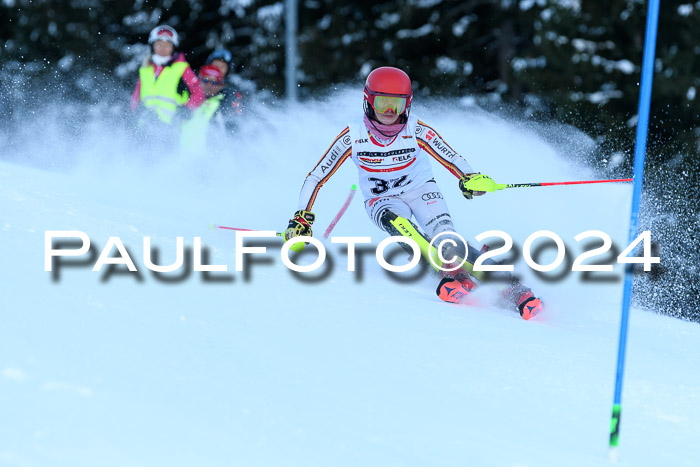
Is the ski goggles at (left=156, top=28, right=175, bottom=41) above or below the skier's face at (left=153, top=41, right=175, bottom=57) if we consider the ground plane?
above

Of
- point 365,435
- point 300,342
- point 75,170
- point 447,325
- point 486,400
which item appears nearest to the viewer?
point 365,435

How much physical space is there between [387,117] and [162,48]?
4.61 metres

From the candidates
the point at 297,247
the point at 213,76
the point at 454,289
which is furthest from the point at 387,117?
the point at 213,76

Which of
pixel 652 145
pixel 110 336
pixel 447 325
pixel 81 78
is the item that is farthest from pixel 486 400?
pixel 81 78

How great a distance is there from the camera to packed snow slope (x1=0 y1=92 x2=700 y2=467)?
273 cm

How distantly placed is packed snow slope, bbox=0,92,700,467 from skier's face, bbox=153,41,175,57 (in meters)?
2.68

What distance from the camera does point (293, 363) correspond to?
11.4ft

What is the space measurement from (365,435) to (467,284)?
2520 mm

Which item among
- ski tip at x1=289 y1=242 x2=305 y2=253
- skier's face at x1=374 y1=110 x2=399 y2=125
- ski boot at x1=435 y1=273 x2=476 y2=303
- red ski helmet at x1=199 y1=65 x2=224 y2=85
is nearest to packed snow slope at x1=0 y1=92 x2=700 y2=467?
ski boot at x1=435 y1=273 x2=476 y2=303

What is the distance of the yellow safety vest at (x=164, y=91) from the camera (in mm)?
9367

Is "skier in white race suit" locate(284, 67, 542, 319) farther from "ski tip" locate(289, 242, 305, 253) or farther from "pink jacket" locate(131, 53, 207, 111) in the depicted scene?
"pink jacket" locate(131, 53, 207, 111)

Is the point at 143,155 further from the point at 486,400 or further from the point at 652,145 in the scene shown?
the point at 652,145

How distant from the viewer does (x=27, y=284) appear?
3639 mm

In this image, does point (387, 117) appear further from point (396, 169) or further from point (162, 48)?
point (162, 48)
